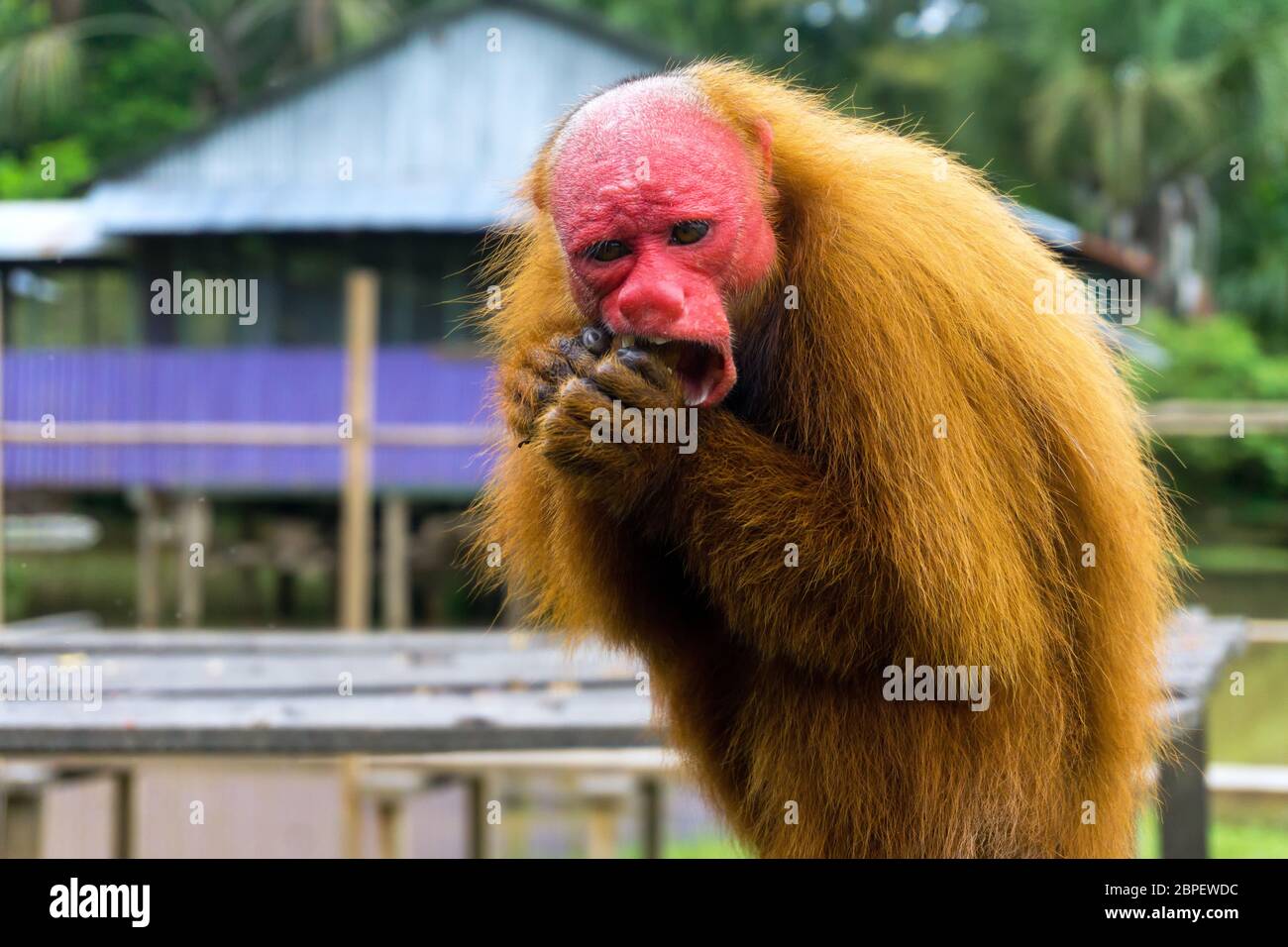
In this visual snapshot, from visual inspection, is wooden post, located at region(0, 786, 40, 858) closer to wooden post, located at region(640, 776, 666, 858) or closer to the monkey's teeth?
wooden post, located at region(640, 776, 666, 858)

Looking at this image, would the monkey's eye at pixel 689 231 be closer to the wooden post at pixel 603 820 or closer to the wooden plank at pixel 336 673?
the wooden plank at pixel 336 673

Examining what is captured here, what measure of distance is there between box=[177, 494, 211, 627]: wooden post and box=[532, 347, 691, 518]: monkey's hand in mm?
13327

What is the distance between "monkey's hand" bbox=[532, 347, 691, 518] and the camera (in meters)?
2.93

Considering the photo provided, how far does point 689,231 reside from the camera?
10.2 ft

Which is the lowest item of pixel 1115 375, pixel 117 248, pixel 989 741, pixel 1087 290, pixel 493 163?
pixel 989 741

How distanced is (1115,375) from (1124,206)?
2558cm

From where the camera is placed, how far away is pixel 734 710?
378 cm

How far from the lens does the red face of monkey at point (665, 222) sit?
9.89 feet

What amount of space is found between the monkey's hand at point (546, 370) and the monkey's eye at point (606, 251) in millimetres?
162

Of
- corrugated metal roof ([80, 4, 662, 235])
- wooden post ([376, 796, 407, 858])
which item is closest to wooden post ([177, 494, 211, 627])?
corrugated metal roof ([80, 4, 662, 235])

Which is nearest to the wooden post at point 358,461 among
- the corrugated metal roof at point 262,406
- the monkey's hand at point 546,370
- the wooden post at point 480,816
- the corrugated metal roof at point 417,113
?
the wooden post at point 480,816
